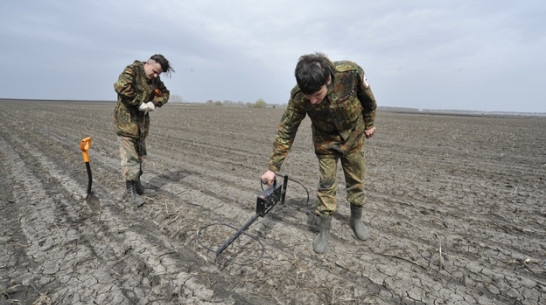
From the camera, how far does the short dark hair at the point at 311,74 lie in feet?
7.36

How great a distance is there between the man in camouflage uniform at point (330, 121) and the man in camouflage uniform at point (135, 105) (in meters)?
2.28

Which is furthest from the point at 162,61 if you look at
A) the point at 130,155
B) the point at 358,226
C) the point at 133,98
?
the point at 358,226

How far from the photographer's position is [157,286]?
8.40ft

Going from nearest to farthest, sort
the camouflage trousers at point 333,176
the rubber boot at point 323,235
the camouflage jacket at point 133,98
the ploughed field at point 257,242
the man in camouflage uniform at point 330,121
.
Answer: the man in camouflage uniform at point 330,121 < the ploughed field at point 257,242 < the camouflage trousers at point 333,176 < the rubber boot at point 323,235 < the camouflage jacket at point 133,98

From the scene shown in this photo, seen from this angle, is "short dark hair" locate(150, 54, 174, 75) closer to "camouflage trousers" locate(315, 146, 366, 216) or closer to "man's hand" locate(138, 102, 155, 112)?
"man's hand" locate(138, 102, 155, 112)

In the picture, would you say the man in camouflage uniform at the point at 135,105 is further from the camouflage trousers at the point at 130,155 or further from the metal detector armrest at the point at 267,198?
the metal detector armrest at the point at 267,198

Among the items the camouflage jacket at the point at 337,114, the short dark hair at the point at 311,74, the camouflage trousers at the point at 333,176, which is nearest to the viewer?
the short dark hair at the point at 311,74


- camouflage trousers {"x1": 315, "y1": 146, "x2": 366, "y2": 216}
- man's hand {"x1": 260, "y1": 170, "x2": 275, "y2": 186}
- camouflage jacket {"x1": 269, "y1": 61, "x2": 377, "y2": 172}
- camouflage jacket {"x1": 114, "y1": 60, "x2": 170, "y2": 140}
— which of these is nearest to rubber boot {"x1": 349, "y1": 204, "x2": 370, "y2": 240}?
camouflage trousers {"x1": 315, "y1": 146, "x2": 366, "y2": 216}

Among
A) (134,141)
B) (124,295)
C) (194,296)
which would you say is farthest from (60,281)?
(134,141)

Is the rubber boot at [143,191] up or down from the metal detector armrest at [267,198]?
down

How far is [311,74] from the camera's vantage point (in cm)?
224

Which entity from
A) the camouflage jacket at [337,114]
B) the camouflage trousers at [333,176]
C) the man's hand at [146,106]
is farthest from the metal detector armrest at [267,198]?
the man's hand at [146,106]

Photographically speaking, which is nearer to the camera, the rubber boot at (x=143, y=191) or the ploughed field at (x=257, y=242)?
the ploughed field at (x=257, y=242)

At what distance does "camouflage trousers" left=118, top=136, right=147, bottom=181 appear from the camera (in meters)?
A: 4.08
